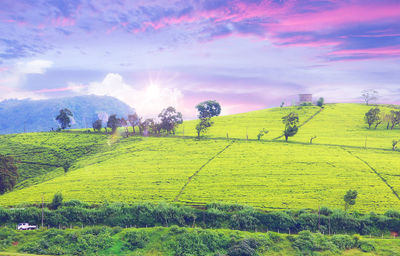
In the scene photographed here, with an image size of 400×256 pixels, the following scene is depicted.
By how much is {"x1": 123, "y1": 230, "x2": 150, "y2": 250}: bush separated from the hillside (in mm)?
16745

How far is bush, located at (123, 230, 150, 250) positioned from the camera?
56.2 meters

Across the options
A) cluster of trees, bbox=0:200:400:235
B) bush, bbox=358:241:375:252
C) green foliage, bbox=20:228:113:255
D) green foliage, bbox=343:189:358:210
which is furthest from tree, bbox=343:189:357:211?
green foliage, bbox=20:228:113:255

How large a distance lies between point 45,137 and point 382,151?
157 m

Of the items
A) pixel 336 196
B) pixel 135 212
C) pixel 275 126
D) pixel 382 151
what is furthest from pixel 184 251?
pixel 275 126

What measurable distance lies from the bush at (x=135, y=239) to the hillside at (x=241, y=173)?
16745mm

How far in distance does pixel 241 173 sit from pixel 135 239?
43183mm

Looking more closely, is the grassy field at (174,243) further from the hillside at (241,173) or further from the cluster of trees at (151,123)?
the cluster of trees at (151,123)

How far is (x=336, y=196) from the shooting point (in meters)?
74.1

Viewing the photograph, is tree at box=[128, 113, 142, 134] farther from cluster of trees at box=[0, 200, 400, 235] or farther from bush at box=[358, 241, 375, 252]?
bush at box=[358, 241, 375, 252]

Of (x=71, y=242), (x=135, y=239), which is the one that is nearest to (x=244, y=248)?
(x=135, y=239)

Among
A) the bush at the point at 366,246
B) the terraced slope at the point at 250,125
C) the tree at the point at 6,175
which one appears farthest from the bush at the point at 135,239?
the terraced slope at the point at 250,125

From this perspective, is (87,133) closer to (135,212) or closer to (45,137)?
(45,137)

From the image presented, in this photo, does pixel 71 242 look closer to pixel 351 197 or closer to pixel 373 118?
pixel 351 197

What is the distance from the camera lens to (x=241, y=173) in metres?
90.9
